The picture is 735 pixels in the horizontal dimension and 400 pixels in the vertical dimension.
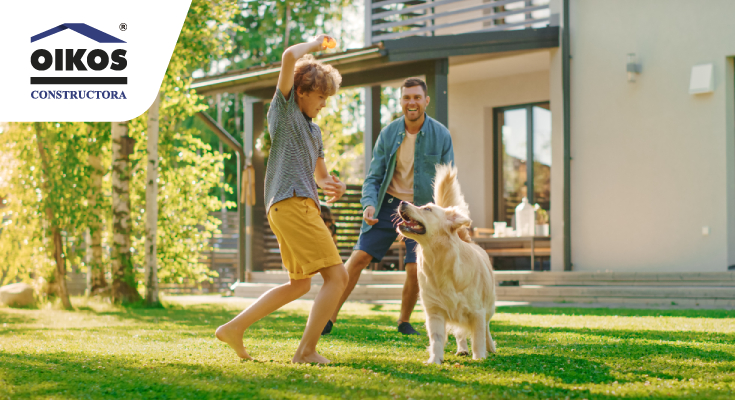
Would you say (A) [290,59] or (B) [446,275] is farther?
(B) [446,275]

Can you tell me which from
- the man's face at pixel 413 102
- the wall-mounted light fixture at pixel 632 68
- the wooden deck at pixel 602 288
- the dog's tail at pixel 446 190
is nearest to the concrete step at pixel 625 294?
the wooden deck at pixel 602 288

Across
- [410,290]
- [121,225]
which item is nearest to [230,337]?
[410,290]

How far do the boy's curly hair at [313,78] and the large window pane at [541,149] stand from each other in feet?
33.6

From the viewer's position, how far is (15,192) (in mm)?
10656

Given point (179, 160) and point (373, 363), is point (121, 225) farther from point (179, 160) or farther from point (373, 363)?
point (373, 363)

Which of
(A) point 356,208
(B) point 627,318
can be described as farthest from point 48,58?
(B) point 627,318

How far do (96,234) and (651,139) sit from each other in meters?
8.67

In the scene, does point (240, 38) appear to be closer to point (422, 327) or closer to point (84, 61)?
point (84, 61)

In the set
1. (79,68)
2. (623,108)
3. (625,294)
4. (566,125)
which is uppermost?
(79,68)

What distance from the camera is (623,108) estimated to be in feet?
36.1

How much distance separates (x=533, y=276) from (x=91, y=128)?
6962mm

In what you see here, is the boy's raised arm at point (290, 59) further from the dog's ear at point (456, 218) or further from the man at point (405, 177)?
the man at point (405, 177)

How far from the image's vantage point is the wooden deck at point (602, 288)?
9023 mm

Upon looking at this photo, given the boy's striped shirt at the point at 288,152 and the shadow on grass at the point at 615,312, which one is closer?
the boy's striped shirt at the point at 288,152
